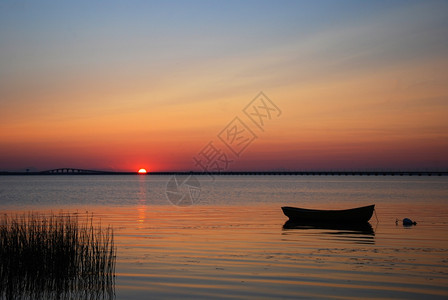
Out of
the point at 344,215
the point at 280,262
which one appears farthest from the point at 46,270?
the point at 344,215

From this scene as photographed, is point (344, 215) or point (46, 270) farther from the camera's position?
point (344, 215)

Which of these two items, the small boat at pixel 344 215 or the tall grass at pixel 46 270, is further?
the small boat at pixel 344 215

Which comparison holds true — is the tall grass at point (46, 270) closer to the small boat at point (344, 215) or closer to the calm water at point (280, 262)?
the calm water at point (280, 262)

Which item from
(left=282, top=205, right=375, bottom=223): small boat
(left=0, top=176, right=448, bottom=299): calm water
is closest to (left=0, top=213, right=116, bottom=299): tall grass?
(left=0, top=176, right=448, bottom=299): calm water

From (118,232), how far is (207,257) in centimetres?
973

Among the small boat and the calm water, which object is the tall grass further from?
the small boat

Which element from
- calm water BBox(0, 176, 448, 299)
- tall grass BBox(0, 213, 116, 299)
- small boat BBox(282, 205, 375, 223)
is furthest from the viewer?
small boat BBox(282, 205, 375, 223)

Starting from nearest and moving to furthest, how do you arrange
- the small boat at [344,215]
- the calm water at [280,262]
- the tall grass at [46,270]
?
1. the tall grass at [46,270]
2. the calm water at [280,262]
3. the small boat at [344,215]

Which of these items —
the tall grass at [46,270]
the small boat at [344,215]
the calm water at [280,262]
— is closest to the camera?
the tall grass at [46,270]

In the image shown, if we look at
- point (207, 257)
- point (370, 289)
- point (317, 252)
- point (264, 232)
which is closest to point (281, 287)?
point (370, 289)

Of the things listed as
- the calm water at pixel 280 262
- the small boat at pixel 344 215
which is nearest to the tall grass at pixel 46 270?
the calm water at pixel 280 262

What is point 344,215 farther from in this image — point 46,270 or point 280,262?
point 46,270

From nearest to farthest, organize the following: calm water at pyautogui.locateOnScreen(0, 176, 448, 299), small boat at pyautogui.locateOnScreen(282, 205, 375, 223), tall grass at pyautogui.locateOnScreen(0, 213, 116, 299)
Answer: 1. tall grass at pyautogui.locateOnScreen(0, 213, 116, 299)
2. calm water at pyautogui.locateOnScreen(0, 176, 448, 299)
3. small boat at pyautogui.locateOnScreen(282, 205, 375, 223)

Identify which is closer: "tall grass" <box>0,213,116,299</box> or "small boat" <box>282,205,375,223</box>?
"tall grass" <box>0,213,116,299</box>
